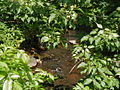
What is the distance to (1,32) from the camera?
5.56 metres

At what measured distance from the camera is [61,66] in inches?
242

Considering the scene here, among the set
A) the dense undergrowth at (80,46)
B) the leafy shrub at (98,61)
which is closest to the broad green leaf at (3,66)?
the dense undergrowth at (80,46)

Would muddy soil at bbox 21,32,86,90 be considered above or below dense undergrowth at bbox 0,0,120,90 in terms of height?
below

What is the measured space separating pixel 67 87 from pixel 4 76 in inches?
150

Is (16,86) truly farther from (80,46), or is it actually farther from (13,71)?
(80,46)

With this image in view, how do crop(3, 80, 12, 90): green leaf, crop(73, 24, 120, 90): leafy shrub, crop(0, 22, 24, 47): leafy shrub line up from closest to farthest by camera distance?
1. crop(3, 80, 12, 90): green leaf
2. crop(73, 24, 120, 90): leafy shrub
3. crop(0, 22, 24, 47): leafy shrub

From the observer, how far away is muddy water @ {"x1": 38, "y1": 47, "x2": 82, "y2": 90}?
5395mm

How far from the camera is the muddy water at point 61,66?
212 inches

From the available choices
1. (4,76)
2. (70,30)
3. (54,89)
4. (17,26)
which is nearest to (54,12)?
(4,76)

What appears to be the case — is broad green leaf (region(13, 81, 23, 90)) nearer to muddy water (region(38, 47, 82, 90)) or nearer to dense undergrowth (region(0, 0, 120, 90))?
dense undergrowth (region(0, 0, 120, 90))

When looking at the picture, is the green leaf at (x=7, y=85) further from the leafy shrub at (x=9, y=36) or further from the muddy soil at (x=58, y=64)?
the leafy shrub at (x=9, y=36)

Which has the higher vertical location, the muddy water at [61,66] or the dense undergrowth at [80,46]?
the dense undergrowth at [80,46]

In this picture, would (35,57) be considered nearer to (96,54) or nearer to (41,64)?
(41,64)

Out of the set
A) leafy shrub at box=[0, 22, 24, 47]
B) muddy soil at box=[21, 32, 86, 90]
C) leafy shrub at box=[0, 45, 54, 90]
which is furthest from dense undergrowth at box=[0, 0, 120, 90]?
muddy soil at box=[21, 32, 86, 90]
